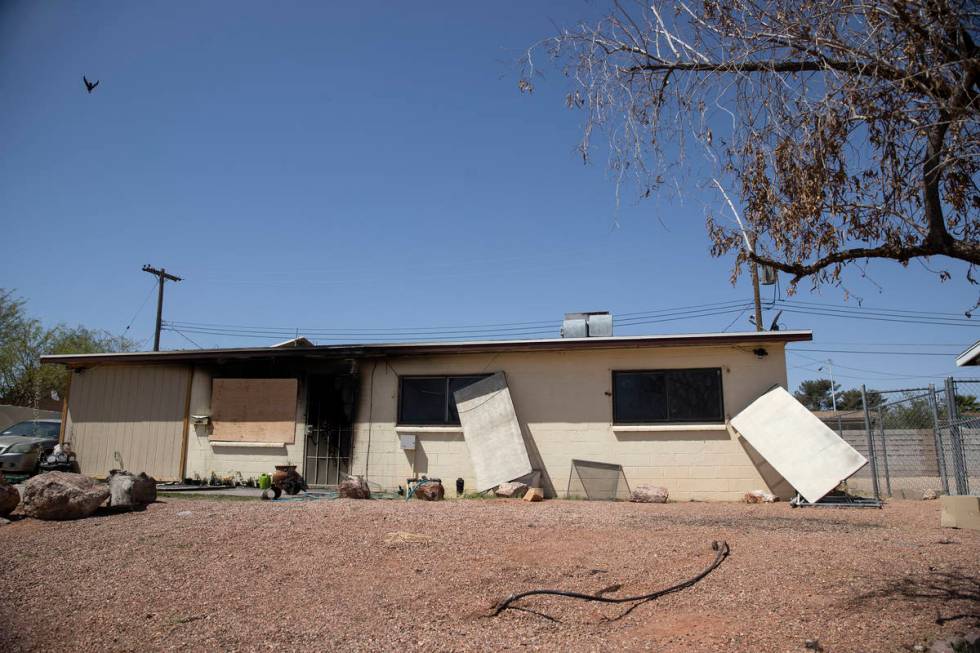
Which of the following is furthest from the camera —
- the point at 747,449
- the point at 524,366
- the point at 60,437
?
the point at 60,437

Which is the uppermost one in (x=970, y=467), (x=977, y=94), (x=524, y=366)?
(x=977, y=94)

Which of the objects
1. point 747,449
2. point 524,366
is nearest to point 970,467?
point 747,449

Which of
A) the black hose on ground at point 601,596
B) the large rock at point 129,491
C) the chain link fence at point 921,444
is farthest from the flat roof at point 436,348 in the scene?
the black hose on ground at point 601,596

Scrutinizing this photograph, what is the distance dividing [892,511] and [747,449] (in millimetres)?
2564

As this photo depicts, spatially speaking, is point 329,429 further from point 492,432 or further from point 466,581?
point 466,581

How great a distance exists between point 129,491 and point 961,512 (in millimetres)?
10576

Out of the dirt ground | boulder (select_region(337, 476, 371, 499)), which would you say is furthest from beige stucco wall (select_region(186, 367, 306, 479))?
the dirt ground

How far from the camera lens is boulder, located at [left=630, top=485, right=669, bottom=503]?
11.7 m

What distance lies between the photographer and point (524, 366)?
1321 centimetres

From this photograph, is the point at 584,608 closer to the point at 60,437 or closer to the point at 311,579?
the point at 311,579

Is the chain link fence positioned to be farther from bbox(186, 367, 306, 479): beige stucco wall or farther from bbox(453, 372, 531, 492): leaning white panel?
bbox(186, 367, 306, 479): beige stucco wall

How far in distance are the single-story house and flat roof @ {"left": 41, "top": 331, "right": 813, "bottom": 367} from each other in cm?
3

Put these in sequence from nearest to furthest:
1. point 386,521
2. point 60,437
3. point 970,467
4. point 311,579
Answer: point 311,579 → point 386,521 → point 970,467 → point 60,437

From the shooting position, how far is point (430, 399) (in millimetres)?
13688
